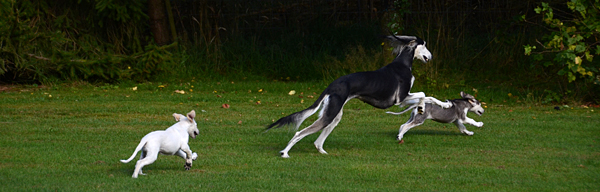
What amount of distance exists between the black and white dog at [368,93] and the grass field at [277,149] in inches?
14.4

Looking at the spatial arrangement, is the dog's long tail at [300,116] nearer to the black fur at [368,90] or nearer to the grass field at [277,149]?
the black fur at [368,90]

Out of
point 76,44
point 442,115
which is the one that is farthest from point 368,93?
point 76,44

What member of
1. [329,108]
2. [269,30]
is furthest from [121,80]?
[329,108]

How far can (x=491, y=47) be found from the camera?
16078mm

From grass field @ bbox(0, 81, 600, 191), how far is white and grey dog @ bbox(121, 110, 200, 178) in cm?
17

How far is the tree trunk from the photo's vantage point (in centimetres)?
1606

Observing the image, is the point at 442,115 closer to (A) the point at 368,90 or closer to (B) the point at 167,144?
(A) the point at 368,90

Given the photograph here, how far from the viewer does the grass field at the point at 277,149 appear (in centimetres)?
599

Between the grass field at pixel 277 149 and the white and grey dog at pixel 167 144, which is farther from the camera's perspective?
the grass field at pixel 277 149

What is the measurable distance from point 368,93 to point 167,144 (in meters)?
2.52

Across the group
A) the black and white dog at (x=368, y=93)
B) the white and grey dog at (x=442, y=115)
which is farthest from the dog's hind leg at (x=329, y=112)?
the white and grey dog at (x=442, y=115)

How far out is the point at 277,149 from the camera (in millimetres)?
7945

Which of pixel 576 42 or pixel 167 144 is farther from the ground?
pixel 167 144

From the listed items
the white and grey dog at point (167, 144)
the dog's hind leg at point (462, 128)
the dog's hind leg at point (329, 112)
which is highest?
the white and grey dog at point (167, 144)
